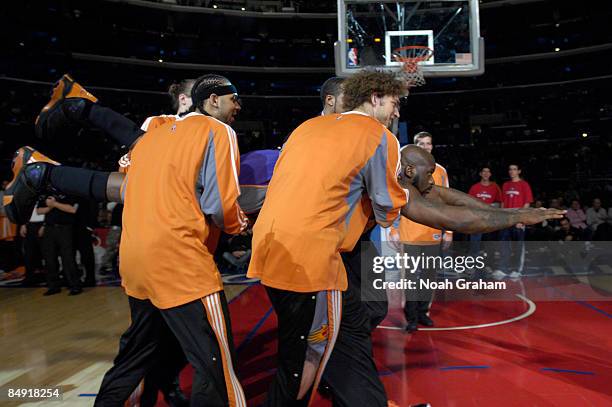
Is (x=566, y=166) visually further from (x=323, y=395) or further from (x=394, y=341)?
(x=323, y=395)

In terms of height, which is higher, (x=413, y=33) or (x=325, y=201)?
(x=413, y=33)

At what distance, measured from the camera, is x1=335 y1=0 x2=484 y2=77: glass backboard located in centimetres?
809

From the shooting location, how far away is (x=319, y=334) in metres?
2.26

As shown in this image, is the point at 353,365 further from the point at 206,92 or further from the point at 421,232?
the point at 421,232

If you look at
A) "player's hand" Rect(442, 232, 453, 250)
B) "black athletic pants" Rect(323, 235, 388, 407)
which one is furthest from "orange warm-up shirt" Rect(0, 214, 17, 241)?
"black athletic pants" Rect(323, 235, 388, 407)

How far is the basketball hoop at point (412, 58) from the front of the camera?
7.67 m

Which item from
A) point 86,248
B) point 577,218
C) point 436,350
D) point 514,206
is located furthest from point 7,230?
point 577,218

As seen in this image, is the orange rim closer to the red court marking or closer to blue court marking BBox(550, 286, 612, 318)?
the red court marking

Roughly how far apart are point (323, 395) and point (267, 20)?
23287 mm

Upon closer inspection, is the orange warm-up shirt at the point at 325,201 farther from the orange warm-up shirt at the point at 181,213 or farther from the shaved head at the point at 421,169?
the shaved head at the point at 421,169

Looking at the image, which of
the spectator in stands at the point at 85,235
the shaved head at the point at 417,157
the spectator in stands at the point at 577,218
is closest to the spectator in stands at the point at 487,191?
the spectator in stands at the point at 577,218

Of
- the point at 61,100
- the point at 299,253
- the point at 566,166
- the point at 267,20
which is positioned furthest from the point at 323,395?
the point at 267,20

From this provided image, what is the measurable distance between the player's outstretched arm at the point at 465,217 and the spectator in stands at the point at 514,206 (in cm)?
624

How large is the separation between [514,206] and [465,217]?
6481mm
